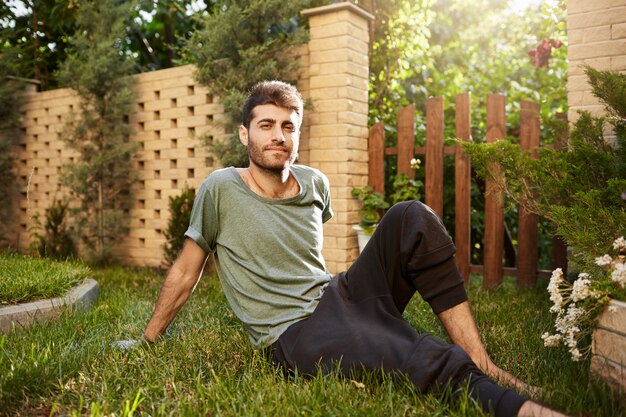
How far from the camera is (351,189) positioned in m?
5.08

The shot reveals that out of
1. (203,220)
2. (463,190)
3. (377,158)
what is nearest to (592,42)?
(463,190)

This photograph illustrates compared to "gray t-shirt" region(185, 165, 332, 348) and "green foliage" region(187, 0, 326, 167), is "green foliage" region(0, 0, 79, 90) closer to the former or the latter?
"green foliage" region(187, 0, 326, 167)

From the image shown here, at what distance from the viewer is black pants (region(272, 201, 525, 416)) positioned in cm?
202

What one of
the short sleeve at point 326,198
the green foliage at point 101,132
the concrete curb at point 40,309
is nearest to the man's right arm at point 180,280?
the short sleeve at point 326,198

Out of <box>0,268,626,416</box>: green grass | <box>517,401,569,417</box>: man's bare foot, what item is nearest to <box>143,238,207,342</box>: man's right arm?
<box>0,268,626,416</box>: green grass

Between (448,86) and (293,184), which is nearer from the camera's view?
(293,184)

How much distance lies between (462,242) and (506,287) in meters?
0.54

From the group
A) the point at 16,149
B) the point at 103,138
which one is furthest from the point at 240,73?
the point at 16,149

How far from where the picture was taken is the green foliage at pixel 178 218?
19.1 feet

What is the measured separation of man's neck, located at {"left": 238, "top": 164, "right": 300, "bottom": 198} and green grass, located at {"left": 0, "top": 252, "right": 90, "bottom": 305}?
177 cm

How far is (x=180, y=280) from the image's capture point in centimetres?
257

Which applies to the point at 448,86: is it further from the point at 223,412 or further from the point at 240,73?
the point at 223,412

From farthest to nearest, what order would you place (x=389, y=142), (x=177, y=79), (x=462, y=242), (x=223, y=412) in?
1. (x=177, y=79)
2. (x=389, y=142)
3. (x=462, y=242)
4. (x=223, y=412)

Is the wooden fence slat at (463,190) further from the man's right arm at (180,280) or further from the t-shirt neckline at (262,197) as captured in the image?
the man's right arm at (180,280)
